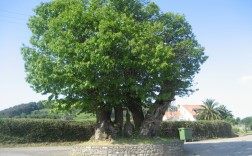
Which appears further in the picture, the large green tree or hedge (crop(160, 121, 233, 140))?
hedge (crop(160, 121, 233, 140))

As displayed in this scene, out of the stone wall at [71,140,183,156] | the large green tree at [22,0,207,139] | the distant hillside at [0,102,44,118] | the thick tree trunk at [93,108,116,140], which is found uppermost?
the distant hillside at [0,102,44,118]

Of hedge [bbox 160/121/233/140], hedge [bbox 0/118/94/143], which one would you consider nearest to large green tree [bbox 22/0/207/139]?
hedge [bbox 0/118/94/143]

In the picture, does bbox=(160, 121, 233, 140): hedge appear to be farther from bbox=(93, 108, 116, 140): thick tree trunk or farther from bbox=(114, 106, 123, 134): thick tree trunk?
bbox=(93, 108, 116, 140): thick tree trunk

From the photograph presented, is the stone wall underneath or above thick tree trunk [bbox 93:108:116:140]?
underneath

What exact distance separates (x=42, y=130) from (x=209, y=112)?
58121mm

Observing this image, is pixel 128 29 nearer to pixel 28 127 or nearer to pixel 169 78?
pixel 169 78

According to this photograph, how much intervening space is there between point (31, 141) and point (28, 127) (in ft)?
4.19

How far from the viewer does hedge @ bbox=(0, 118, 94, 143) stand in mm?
33750

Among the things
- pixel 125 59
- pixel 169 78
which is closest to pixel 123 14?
pixel 125 59

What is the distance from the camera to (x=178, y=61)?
2697 cm

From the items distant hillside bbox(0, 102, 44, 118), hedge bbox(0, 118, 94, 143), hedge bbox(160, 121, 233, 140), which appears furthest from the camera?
distant hillside bbox(0, 102, 44, 118)

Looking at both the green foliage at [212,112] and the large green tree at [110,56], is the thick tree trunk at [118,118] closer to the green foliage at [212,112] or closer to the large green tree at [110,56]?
the large green tree at [110,56]

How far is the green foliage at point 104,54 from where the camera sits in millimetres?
23156

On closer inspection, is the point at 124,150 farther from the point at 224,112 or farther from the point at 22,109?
the point at 22,109
